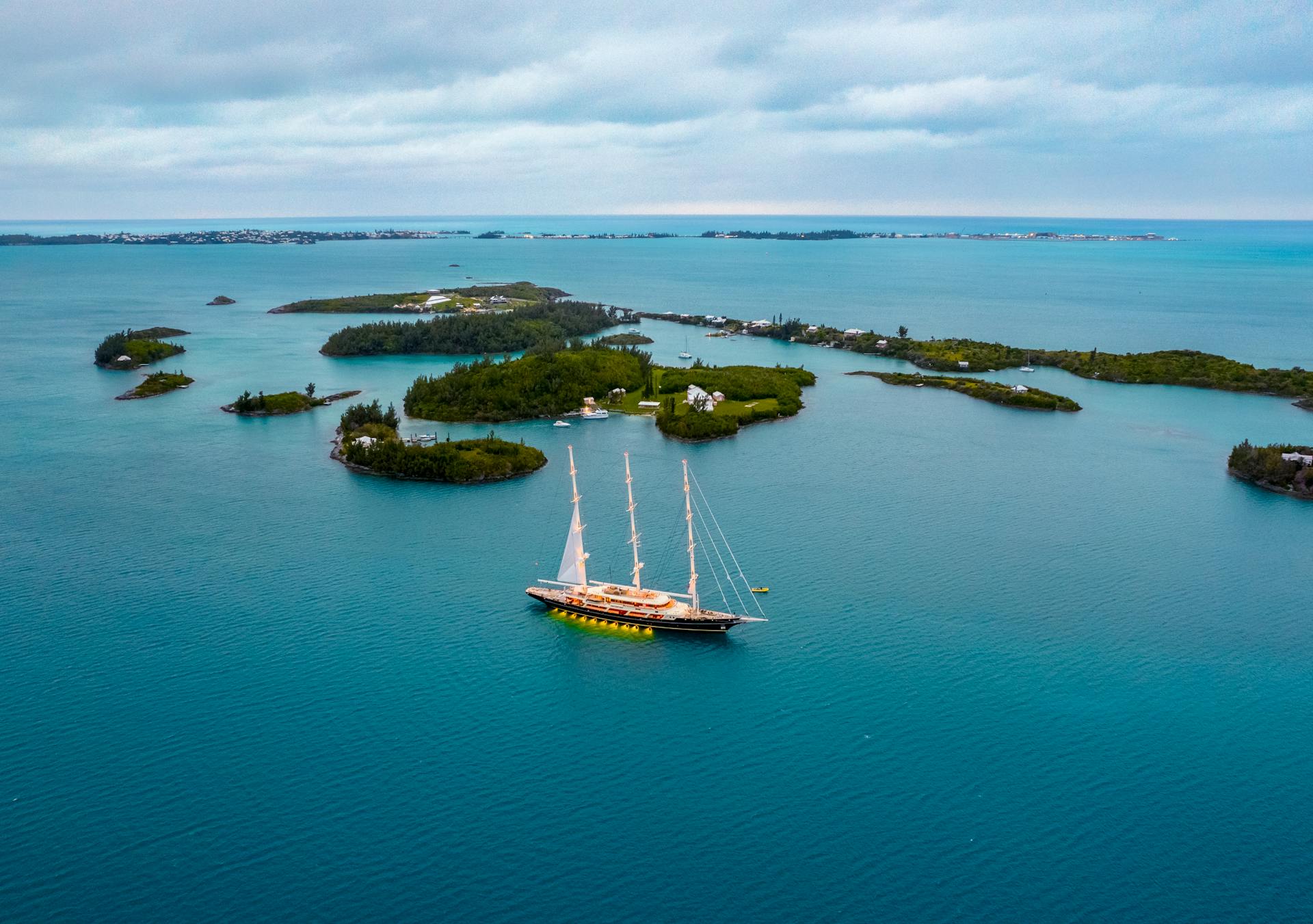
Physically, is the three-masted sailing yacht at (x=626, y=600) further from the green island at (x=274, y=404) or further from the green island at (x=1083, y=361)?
the green island at (x=1083, y=361)

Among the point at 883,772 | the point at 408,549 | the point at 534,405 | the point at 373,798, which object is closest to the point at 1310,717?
the point at 883,772

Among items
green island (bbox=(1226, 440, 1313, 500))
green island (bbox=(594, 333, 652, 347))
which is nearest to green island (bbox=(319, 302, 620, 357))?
green island (bbox=(594, 333, 652, 347))

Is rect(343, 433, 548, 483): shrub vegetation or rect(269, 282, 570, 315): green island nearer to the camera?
rect(343, 433, 548, 483): shrub vegetation

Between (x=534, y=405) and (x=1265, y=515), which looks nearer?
(x=1265, y=515)

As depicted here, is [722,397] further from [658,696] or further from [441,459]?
[658,696]

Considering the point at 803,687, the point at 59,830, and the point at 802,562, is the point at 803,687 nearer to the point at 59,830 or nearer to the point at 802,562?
the point at 802,562

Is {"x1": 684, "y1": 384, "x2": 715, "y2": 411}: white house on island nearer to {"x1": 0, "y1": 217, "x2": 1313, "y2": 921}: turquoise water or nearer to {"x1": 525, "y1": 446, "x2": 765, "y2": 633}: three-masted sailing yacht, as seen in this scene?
{"x1": 0, "y1": 217, "x2": 1313, "y2": 921}: turquoise water
